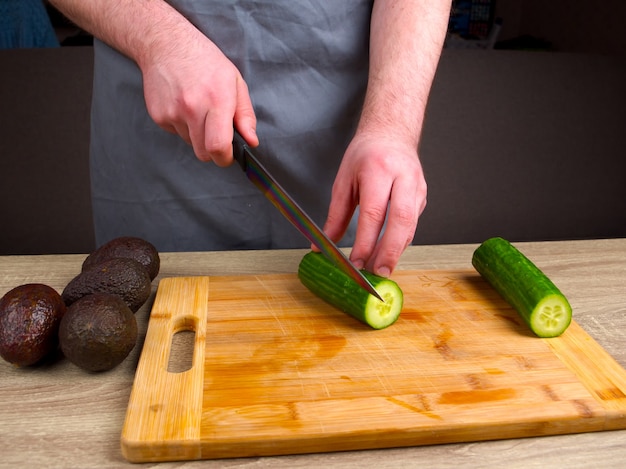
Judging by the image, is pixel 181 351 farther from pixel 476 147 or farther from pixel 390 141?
pixel 476 147

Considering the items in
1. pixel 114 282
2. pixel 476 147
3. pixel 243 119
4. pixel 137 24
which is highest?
pixel 137 24

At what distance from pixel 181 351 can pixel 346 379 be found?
1.20ft

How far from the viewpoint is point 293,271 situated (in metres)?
1.75

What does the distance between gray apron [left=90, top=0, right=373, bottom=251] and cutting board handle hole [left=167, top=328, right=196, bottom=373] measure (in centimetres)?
68

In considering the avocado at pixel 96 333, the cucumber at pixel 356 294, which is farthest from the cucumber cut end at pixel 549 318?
the avocado at pixel 96 333

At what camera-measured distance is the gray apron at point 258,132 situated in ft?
6.08

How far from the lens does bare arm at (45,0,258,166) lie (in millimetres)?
1449

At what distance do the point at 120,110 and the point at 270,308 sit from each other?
91 centimetres

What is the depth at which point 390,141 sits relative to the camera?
5.01ft

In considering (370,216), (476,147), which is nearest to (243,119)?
(370,216)

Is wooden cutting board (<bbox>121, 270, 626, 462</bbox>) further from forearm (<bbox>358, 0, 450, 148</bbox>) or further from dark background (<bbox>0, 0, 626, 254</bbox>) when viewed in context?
dark background (<bbox>0, 0, 626, 254</bbox>)

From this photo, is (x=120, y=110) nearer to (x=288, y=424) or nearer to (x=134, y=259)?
(x=134, y=259)

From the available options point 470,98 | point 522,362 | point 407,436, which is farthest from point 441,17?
point 470,98

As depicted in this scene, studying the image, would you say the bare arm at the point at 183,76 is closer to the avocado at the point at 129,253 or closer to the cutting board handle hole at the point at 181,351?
the avocado at the point at 129,253
